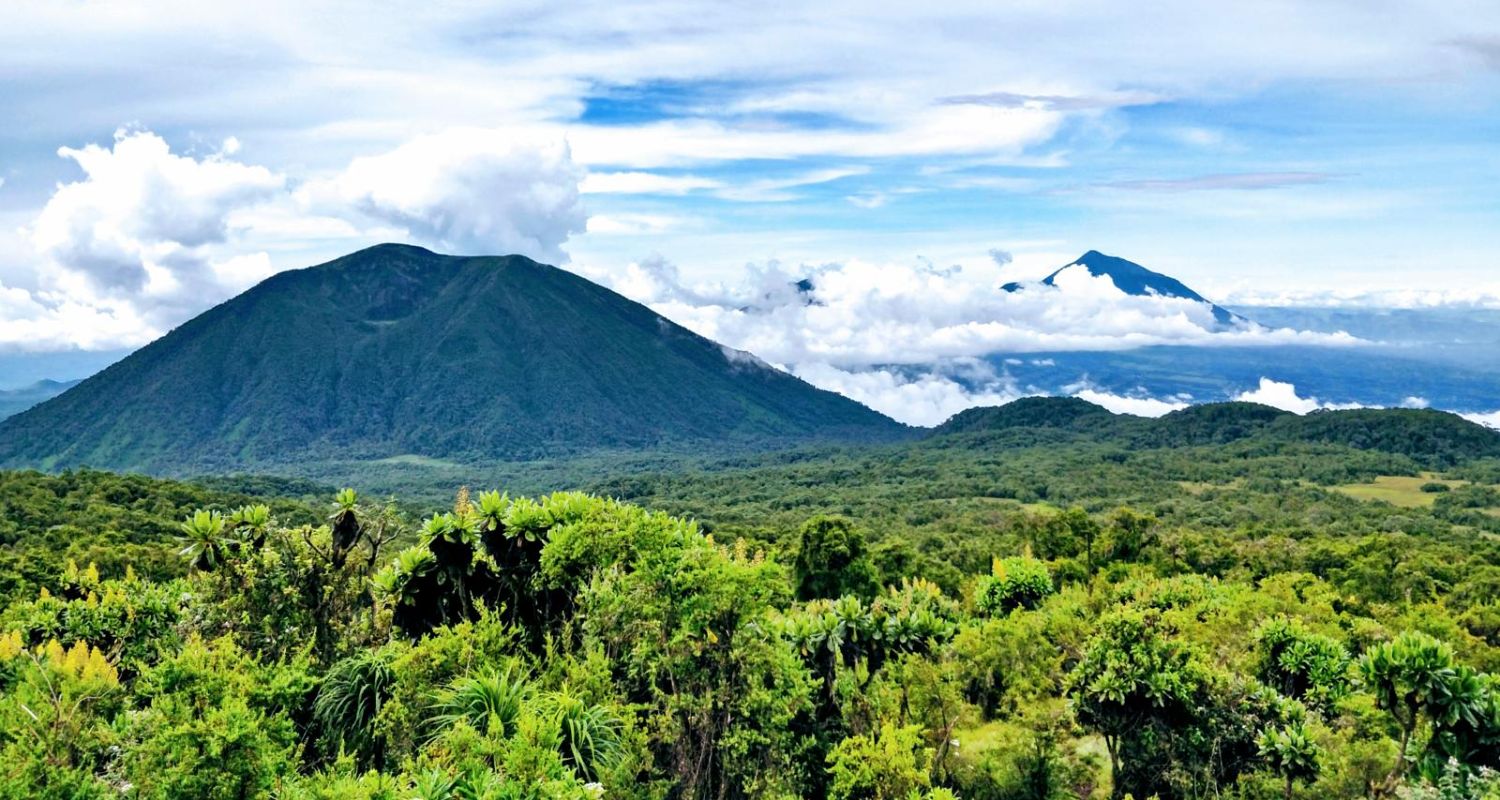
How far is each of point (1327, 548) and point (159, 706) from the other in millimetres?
68050

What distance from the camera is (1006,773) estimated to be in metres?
24.3

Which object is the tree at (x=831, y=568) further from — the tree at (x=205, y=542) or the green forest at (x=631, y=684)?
the tree at (x=205, y=542)

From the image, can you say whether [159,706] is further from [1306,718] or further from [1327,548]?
[1327,548]

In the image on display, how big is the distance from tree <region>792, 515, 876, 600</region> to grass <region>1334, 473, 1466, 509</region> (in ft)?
335

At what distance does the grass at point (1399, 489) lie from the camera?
128750 millimetres

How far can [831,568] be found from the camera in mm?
55656

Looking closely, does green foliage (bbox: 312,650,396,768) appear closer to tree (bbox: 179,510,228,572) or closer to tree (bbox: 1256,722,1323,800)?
tree (bbox: 179,510,228,572)

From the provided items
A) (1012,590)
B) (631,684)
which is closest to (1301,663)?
(1012,590)

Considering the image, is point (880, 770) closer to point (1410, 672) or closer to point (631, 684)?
point (631, 684)

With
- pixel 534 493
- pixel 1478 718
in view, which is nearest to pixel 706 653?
pixel 1478 718

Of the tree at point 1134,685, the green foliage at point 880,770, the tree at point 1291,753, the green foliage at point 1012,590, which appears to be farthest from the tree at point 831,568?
the green foliage at point 880,770

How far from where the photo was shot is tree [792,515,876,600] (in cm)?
5522

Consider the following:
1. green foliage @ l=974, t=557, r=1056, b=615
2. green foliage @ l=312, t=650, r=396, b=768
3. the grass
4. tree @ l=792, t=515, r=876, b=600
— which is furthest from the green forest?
the grass

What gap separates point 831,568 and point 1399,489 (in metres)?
120
